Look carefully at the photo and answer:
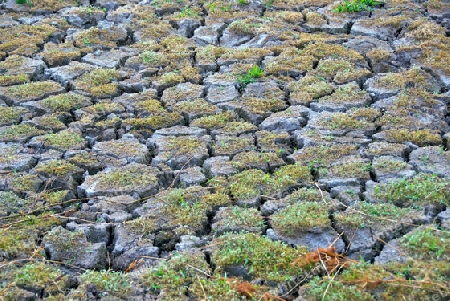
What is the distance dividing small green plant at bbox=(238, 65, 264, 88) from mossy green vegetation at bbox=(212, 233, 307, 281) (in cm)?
202

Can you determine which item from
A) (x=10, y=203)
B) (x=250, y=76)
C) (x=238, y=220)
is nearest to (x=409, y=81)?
(x=250, y=76)

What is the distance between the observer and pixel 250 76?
536cm

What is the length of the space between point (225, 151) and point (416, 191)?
1306 mm

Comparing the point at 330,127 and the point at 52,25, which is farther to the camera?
the point at 52,25

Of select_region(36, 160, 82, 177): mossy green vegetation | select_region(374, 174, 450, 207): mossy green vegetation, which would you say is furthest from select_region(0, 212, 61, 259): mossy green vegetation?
select_region(374, 174, 450, 207): mossy green vegetation

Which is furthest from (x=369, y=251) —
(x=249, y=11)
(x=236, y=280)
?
(x=249, y=11)

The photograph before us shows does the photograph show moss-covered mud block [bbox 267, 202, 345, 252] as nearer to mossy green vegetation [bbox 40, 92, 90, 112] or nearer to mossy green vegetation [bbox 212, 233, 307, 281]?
mossy green vegetation [bbox 212, 233, 307, 281]

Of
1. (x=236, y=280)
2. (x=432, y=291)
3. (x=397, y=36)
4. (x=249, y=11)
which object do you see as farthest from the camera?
(x=249, y=11)

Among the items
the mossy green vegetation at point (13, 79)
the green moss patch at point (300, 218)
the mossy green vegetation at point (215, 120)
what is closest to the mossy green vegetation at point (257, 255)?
the green moss patch at point (300, 218)

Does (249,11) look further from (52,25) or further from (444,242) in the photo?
(444,242)

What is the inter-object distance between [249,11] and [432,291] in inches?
170

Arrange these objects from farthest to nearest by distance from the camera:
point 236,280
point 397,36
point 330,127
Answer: point 397,36, point 330,127, point 236,280

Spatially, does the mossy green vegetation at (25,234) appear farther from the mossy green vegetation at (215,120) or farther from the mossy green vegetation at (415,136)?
the mossy green vegetation at (415,136)

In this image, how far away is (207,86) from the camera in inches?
209
